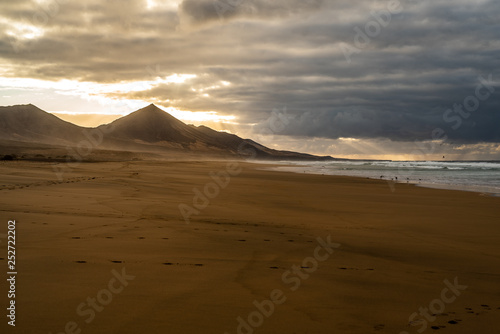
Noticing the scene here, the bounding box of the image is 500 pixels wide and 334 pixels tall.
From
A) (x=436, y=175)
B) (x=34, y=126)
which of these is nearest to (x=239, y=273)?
(x=436, y=175)

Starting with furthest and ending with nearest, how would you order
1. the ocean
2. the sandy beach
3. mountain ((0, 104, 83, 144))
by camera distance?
1. mountain ((0, 104, 83, 144))
2. the ocean
3. the sandy beach

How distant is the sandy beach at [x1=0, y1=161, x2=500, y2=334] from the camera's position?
397cm

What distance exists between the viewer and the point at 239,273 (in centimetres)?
545

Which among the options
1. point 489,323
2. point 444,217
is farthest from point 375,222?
point 489,323

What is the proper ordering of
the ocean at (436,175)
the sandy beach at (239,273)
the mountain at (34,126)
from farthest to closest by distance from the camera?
the mountain at (34,126), the ocean at (436,175), the sandy beach at (239,273)

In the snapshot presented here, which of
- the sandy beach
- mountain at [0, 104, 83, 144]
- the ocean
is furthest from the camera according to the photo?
mountain at [0, 104, 83, 144]

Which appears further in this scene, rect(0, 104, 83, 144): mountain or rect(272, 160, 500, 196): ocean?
rect(0, 104, 83, 144): mountain

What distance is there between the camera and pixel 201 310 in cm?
412

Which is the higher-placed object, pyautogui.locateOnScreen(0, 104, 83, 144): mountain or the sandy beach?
pyautogui.locateOnScreen(0, 104, 83, 144): mountain

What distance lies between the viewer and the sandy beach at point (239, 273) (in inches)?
156

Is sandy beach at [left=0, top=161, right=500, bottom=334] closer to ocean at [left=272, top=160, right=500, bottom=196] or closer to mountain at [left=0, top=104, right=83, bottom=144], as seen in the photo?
ocean at [left=272, top=160, right=500, bottom=196]

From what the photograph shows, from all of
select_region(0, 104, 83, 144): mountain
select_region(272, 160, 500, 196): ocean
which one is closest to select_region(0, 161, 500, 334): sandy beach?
select_region(272, 160, 500, 196): ocean

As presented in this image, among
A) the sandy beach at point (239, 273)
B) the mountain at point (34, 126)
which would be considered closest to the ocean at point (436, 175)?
the sandy beach at point (239, 273)

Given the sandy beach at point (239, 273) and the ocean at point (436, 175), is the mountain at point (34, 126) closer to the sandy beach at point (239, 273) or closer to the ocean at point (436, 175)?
the ocean at point (436, 175)
